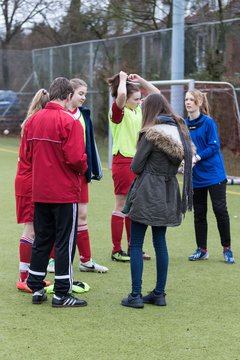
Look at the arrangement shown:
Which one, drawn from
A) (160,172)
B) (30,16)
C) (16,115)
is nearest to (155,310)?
(160,172)

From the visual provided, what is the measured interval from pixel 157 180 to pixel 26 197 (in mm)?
1171

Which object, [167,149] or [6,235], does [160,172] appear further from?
[6,235]

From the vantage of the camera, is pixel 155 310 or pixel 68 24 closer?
pixel 155 310

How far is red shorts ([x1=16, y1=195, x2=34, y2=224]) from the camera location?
18.6ft

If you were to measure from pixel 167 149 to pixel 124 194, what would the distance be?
1.79m

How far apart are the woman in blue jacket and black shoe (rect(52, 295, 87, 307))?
1921mm

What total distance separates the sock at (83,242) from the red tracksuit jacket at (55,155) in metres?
1.13

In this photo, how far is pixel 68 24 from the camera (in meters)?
26.1

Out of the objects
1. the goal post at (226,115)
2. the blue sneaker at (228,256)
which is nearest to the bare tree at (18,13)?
the goal post at (226,115)

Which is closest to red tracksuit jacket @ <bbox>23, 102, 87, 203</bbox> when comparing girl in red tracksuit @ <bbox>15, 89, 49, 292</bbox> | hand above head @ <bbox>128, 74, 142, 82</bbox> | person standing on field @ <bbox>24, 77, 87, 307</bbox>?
person standing on field @ <bbox>24, 77, 87, 307</bbox>

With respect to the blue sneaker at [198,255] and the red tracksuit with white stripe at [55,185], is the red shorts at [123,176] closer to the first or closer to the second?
the blue sneaker at [198,255]

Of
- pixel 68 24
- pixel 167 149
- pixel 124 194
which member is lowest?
pixel 124 194

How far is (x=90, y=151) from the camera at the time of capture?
6008mm

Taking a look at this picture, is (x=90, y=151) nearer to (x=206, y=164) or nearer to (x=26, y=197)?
(x=26, y=197)
